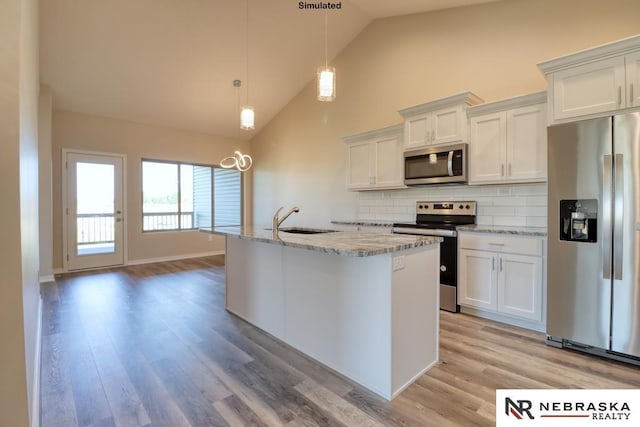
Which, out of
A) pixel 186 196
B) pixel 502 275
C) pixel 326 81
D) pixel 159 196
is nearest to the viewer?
pixel 326 81

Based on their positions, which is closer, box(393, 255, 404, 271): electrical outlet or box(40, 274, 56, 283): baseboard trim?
box(393, 255, 404, 271): electrical outlet

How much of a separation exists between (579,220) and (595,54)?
1.25 m

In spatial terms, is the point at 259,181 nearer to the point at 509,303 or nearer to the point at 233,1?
the point at 233,1

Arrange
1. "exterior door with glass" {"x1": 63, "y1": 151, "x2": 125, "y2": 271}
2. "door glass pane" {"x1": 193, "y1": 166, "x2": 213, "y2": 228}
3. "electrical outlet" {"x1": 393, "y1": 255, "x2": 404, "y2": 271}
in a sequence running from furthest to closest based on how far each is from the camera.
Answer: "door glass pane" {"x1": 193, "y1": 166, "x2": 213, "y2": 228}, "exterior door with glass" {"x1": 63, "y1": 151, "x2": 125, "y2": 271}, "electrical outlet" {"x1": 393, "y1": 255, "x2": 404, "y2": 271}

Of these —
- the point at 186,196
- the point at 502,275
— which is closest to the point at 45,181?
the point at 186,196

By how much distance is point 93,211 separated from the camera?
17.5 ft

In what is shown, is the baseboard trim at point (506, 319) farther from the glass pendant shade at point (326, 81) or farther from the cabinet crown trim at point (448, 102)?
the glass pendant shade at point (326, 81)

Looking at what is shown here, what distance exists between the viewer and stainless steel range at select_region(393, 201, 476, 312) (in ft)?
10.6

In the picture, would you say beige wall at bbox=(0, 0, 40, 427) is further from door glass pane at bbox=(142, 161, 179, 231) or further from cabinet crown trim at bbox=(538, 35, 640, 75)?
door glass pane at bbox=(142, 161, 179, 231)

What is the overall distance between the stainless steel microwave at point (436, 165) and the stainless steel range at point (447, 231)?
1.40ft

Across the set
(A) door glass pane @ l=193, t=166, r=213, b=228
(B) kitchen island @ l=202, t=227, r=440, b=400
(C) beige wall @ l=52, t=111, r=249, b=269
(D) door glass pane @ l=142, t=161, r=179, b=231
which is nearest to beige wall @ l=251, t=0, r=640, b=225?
(A) door glass pane @ l=193, t=166, r=213, b=228

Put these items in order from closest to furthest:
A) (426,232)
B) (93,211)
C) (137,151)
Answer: (426,232) → (93,211) → (137,151)

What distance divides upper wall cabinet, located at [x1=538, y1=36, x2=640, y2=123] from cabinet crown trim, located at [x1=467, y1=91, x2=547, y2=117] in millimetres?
300

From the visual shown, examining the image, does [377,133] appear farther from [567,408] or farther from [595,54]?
[567,408]
